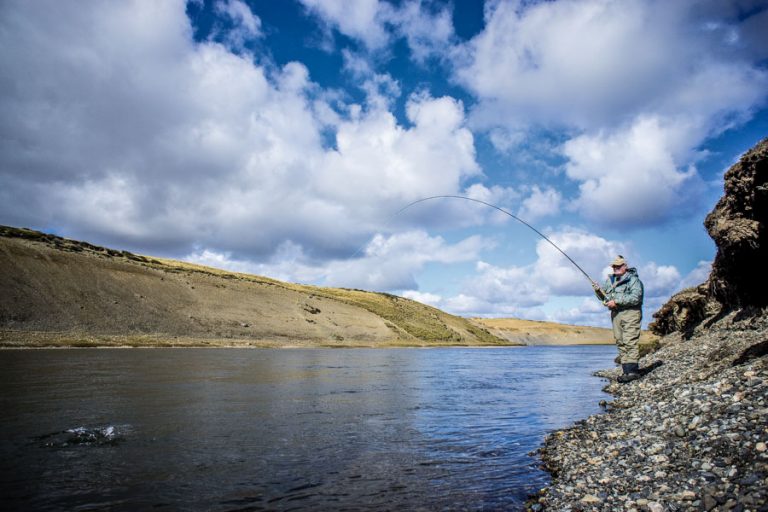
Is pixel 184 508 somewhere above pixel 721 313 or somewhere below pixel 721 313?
below

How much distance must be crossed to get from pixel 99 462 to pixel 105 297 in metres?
68.2

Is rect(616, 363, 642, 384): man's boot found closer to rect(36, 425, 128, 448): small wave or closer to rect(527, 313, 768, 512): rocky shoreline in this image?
rect(527, 313, 768, 512): rocky shoreline

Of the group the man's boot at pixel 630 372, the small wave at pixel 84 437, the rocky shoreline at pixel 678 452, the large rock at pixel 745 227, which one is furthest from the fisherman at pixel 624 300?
the small wave at pixel 84 437

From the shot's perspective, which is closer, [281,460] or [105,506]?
[105,506]

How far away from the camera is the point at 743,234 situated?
559 inches

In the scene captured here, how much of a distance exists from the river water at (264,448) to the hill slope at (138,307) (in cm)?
4201

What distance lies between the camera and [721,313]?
2189 cm

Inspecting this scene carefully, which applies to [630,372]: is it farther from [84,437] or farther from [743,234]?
[84,437]

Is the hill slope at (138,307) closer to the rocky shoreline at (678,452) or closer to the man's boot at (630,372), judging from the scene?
the man's boot at (630,372)

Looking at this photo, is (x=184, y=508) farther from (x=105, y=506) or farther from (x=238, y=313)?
(x=238, y=313)

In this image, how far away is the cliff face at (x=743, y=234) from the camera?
42.1 ft

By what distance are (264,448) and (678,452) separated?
7.81 m

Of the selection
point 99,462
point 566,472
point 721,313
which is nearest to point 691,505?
point 566,472

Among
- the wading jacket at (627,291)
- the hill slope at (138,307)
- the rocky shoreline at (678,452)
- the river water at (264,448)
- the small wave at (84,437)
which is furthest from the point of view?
the hill slope at (138,307)
